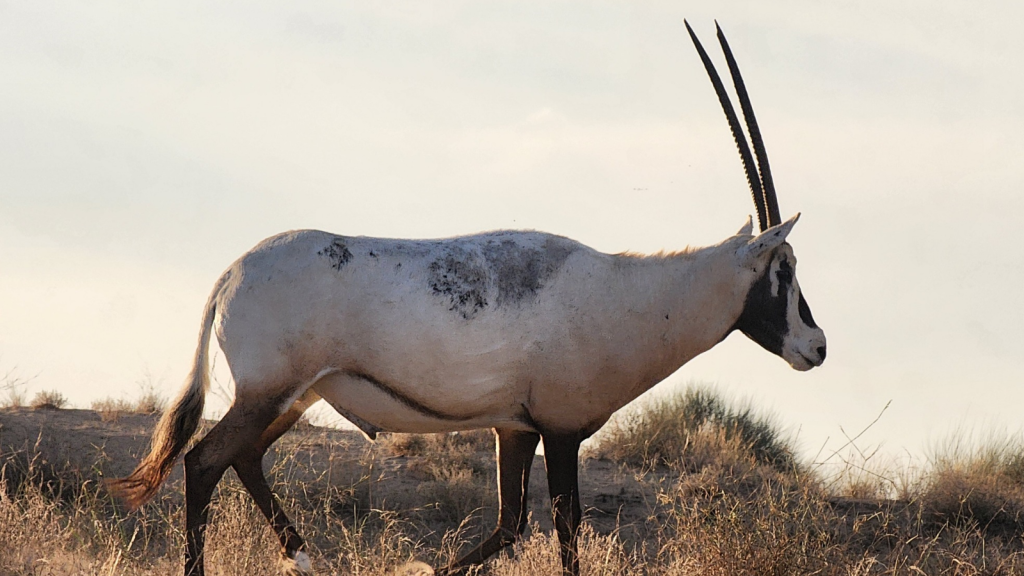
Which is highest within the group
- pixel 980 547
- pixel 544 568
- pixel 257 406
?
pixel 257 406

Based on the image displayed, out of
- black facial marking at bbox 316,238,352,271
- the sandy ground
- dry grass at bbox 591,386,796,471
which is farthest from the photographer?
dry grass at bbox 591,386,796,471

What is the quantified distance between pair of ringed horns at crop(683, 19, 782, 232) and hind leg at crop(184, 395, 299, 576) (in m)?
3.33

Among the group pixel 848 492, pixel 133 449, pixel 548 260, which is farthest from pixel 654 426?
pixel 548 260

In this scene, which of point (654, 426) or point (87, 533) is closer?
point (87, 533)

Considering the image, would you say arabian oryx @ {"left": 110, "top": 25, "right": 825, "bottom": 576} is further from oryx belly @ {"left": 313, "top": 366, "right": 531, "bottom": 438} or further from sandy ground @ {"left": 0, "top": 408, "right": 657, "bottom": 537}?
sandy ground @ {"left": 0, "top": 408, "right": 657, "bottom": 537}

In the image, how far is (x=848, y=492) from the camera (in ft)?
38.3

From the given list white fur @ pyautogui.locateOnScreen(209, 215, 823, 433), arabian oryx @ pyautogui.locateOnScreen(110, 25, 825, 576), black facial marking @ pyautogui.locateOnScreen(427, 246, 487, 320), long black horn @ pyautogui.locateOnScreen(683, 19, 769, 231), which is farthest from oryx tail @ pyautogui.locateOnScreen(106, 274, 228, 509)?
long black horn @ pyautogui.locateOnScreen(683, 19, 769, 231)

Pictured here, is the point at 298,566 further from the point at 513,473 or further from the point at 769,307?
the point at 769,307

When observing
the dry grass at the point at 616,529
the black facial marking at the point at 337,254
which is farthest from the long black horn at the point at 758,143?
the black facial marking at the point at 337,254

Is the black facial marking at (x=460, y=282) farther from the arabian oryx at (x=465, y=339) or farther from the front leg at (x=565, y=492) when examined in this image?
the front leg at (x=565, y=492)

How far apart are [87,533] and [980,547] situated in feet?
23.0

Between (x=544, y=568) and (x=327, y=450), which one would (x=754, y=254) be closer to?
(x=544, y=568)

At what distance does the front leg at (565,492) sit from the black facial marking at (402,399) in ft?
1.85

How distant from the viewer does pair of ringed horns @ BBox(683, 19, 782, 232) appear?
772 cm
